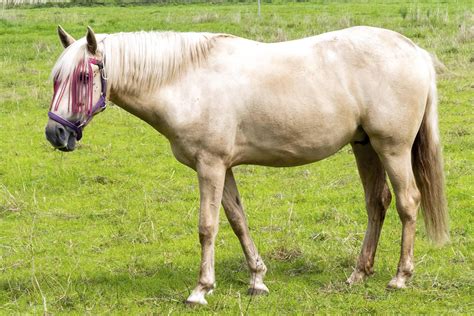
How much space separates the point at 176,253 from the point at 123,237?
0.76 m

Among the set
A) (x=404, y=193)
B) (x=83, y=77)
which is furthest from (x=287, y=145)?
(x=83, y=77)

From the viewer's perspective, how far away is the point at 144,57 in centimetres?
614

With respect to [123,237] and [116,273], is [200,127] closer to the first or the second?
[116,273]

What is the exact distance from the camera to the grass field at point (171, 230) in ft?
20.7

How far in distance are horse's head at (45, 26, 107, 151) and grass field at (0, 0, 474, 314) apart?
1.18m

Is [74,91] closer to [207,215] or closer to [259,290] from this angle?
[207,215]

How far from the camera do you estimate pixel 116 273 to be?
7.09 metres

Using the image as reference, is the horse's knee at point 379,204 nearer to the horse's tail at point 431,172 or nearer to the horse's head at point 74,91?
the horse's tail at point 431,172

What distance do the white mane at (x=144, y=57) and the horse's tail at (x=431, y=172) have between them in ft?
6.26

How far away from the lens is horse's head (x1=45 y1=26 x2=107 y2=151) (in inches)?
232

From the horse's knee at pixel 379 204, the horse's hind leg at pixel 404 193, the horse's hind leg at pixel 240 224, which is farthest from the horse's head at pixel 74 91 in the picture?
the horse's knee at pixel 379 204

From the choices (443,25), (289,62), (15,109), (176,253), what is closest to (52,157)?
(15,109)

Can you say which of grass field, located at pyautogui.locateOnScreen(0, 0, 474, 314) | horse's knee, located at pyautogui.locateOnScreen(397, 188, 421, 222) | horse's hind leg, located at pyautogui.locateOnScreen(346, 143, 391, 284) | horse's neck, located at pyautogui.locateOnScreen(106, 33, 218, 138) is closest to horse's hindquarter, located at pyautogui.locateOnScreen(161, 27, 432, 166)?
horse's neck, located at pyautogui.locateOnScreen(106, 33, 218, 138)

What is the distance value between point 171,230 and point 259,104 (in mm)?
2554
